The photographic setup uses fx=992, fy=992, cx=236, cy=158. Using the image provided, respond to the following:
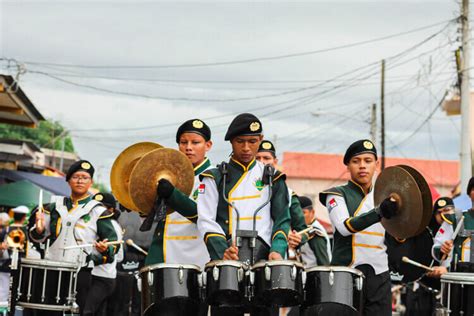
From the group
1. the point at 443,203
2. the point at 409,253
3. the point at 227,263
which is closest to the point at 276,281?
the point at 227,263

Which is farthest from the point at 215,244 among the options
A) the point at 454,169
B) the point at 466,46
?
the point at 454,169

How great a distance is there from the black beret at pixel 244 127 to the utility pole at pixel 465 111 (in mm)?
20090

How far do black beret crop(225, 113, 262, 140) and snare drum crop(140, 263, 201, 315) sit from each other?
125 centimetres

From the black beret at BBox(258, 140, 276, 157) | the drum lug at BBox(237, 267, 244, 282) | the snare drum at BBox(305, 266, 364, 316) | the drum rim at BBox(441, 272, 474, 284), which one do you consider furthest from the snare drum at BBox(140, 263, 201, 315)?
the black beret at BBox(258, 140, 276, 157)

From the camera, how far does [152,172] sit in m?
8.96

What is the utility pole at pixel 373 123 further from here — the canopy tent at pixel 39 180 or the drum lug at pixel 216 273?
the drum lug at pixel 216 273

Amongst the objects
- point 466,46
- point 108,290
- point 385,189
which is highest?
point 466,46

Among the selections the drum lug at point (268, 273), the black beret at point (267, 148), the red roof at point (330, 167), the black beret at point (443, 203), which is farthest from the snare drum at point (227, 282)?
the red roof at point (330, 167)

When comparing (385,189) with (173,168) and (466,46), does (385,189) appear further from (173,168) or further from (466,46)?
(466,46)

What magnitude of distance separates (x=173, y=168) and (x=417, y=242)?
507cm

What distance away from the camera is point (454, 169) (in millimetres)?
106625

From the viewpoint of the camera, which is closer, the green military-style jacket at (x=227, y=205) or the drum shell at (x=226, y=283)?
the drum shell at (x=226, y=283)

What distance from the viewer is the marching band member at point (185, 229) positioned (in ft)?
29.6

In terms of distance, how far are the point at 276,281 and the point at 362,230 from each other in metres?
1.76
